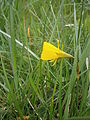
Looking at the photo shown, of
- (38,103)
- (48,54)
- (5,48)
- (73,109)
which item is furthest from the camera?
(5,48)

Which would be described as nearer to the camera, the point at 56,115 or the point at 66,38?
the point at 56,115

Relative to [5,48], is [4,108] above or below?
below

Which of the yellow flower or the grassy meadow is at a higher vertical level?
the yellow flower

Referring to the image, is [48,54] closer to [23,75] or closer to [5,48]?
[23,75]

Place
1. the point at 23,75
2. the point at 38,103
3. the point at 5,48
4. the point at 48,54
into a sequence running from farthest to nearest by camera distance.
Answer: the point at 5,48
the point at 23,75
the point at 38,103
the point at 48,54

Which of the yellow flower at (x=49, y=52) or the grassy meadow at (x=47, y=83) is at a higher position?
the yellow flower at (x=49, y=52)

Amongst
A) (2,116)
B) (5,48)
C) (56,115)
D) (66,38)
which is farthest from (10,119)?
(66,38)

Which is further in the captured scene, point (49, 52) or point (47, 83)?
point (47, 83)

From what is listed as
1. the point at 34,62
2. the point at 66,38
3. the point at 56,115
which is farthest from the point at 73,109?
the point at 66,38

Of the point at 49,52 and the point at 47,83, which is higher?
the point at 49,52
